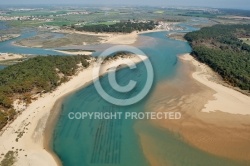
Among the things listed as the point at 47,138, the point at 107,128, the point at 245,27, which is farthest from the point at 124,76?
the point at 245,27

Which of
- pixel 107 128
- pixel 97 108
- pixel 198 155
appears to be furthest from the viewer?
pixel 97 108

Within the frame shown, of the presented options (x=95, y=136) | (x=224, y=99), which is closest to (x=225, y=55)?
(x=224, y=99)

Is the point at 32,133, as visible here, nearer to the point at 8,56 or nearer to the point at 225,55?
the point at 8,56

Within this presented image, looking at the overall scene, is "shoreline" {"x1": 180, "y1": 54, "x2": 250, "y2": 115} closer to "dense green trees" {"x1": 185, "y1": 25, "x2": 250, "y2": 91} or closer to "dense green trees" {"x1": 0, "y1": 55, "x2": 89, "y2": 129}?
"dense green trees" {"x1": 185, "y1": 25, "x2": 250, "y2": 91}

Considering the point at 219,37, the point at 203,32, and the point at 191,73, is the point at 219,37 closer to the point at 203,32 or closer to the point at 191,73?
the point at 203,32

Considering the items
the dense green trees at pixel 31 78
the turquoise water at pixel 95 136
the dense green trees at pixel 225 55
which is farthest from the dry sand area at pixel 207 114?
the dense green trees at pixel 31 78

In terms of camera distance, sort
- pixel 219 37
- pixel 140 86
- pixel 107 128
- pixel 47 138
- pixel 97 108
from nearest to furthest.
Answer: pixel 47 138 < pixel 107 128 < pixel 97 108 < pixel 140 86 < pixel 219 37

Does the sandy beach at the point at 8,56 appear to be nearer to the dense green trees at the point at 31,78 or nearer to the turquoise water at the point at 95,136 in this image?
the dense green trees at the point at 31,78
